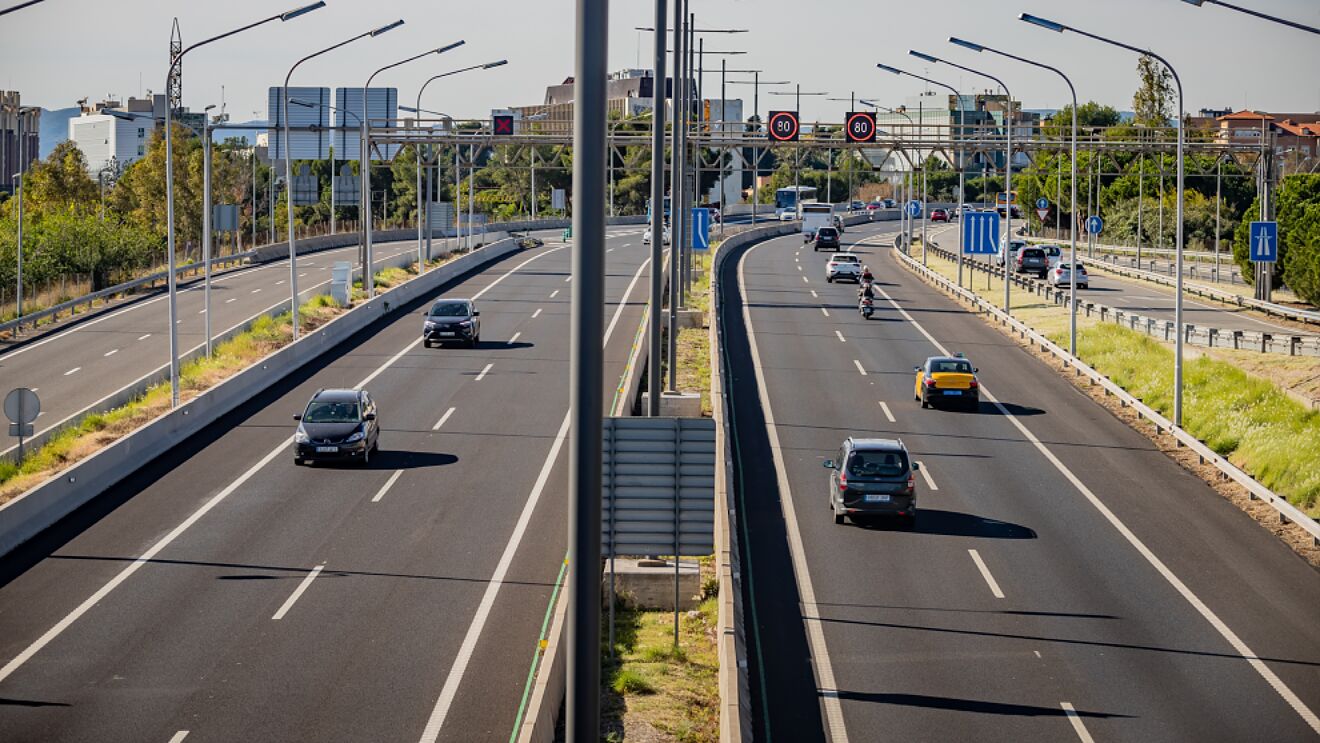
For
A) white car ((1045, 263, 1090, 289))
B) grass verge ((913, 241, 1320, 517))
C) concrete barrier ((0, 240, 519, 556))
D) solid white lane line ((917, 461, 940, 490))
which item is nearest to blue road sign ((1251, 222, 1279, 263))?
grass verge ((913, 241, 1320, 517))

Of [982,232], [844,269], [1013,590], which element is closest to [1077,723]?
[1013,590]

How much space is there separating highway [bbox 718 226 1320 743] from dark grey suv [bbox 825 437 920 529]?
0.44 meters

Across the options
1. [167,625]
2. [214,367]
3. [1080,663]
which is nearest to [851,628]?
[1080,663]

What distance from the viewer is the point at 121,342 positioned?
174 feet

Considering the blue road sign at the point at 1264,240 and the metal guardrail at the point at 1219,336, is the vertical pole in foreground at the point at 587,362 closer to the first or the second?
the metal guardrail at the point at 1219,336

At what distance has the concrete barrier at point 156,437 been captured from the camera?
2536 cm

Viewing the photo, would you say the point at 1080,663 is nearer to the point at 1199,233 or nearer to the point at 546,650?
the point at 546,650

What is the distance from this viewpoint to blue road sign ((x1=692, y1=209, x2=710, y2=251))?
54.1m

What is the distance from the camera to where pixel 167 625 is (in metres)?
20.4

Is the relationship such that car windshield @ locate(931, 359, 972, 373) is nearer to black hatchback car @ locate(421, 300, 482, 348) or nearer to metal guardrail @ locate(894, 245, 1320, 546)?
metal guardrail @ locate(894, 245, 1320, 546)

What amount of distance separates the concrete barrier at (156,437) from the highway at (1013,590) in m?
12.1

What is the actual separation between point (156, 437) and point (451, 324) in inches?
651

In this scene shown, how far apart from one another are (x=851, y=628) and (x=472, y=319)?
96.1 feet

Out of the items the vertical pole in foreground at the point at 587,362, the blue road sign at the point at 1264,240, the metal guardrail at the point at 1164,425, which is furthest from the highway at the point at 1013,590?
the blue road sign at the point at 1264,240
